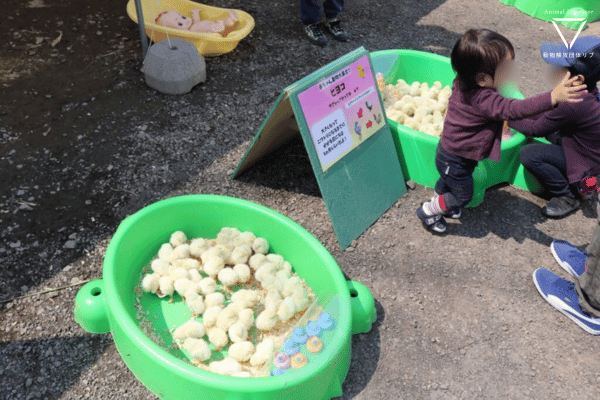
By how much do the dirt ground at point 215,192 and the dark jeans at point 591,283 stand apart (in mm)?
127

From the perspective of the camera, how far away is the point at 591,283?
2.12 m

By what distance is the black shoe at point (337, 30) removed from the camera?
418 cm

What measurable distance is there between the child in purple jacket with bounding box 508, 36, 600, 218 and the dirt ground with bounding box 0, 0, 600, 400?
148mm

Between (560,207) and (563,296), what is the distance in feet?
2.20

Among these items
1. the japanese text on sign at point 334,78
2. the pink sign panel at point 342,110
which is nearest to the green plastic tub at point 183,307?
the pink sign panel at point 342,110

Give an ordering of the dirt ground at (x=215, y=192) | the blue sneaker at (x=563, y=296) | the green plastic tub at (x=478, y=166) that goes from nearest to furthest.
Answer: the dirt ground at (x=215, y=192)
the blue sneaker at (x=563, y=296)
the green plastic tub at (x=478, y=166)

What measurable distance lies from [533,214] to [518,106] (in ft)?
3.31

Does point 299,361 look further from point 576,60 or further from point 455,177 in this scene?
point 576,60

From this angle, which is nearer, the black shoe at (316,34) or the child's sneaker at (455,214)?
the child's sneaker at (455,214)

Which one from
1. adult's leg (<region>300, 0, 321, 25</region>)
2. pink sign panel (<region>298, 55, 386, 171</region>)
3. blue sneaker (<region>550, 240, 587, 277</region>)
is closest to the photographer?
pink sign panel (<region>298, 55, 386, 171</region>)

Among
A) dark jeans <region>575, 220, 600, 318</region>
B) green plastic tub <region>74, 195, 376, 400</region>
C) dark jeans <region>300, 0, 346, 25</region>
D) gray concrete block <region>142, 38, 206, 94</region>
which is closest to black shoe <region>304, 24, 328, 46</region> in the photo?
dark jeans <region>300, 0, 346, 25</region>

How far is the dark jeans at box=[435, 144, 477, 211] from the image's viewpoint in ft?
7.91

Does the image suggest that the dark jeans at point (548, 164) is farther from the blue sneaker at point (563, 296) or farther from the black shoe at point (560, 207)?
the blue sneaker at point (563, 296)

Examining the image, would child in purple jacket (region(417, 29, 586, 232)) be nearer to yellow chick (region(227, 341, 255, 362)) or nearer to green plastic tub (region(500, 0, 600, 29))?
yellow chick (region(227, 341, 255, 362))
